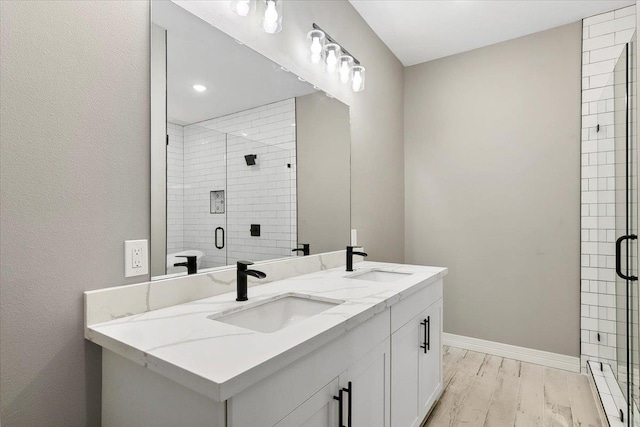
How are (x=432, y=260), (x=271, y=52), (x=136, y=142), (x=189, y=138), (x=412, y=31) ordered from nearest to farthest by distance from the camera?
(x=136, y=142) < (x=189, y=138) < (x=271, y=52) < (x=412, y=31) < (x=432, y=260)

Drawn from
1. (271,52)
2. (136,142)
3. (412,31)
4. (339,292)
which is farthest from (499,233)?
(136,142)

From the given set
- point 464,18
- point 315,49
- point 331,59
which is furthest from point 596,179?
point 315,49

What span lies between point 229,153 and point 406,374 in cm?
134

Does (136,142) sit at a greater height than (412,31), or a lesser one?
lesser

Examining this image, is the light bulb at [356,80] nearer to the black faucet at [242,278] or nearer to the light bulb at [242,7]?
the light bulb at [242,7]

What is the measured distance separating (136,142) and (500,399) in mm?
2592

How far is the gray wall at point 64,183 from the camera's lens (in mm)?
905

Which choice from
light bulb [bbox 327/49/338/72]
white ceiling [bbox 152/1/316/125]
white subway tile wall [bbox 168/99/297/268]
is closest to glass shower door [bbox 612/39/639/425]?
light bulb [bbox 327/49/338/72]

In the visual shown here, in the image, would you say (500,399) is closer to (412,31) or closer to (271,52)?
(271,52)

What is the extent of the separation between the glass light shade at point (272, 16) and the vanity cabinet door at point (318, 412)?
5.18ft

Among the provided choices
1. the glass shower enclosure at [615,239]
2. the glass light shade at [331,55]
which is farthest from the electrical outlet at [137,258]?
the glass shower enclosure at [615,239]

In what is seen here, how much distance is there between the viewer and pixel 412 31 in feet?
9.38

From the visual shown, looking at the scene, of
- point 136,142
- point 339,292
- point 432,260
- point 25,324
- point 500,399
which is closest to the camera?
point 25,324

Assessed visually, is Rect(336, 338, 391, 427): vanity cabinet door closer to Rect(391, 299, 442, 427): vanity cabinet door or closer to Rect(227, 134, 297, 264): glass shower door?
Rect(391, 299, 442, 427): vanity cabinet door
